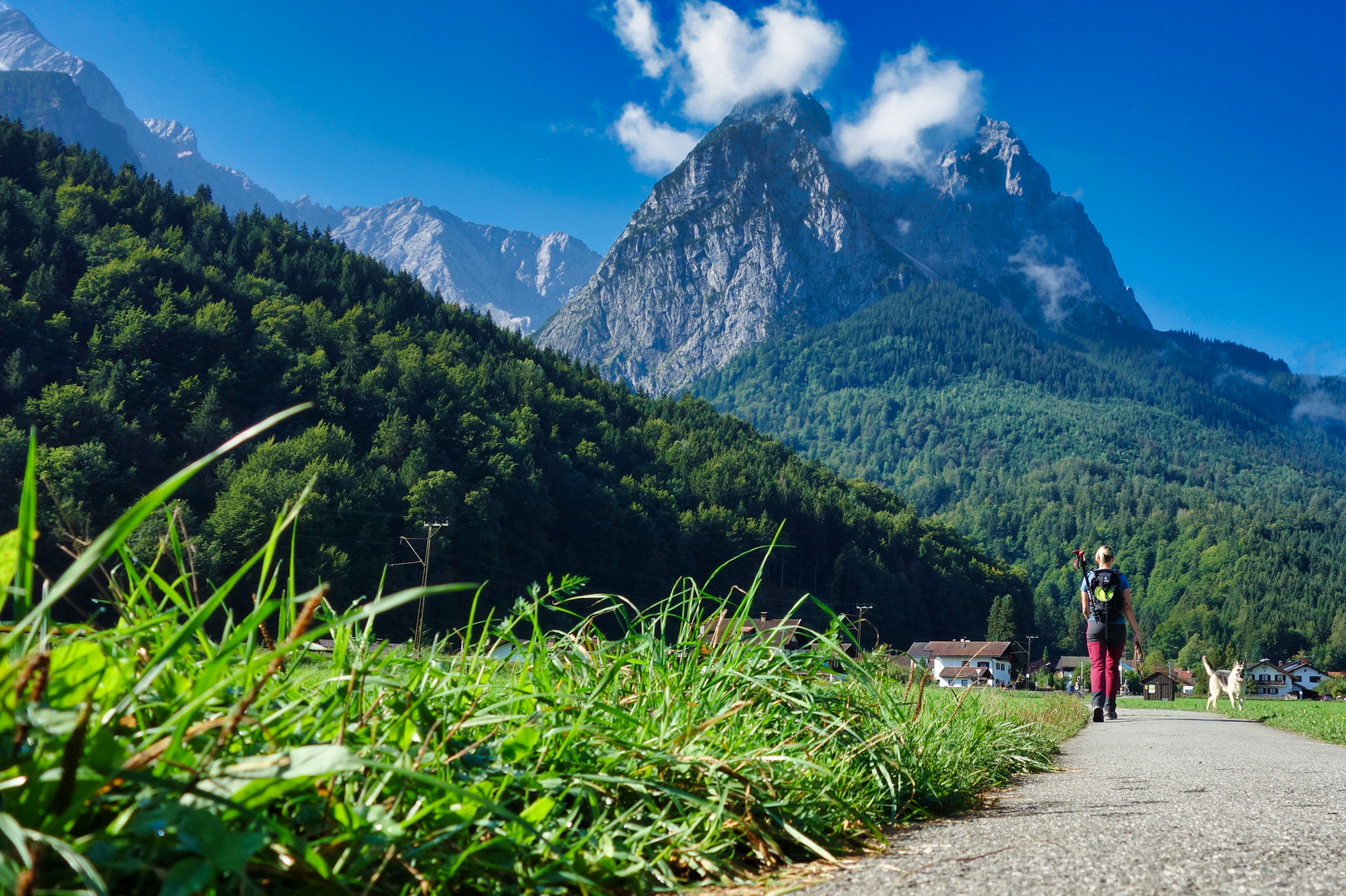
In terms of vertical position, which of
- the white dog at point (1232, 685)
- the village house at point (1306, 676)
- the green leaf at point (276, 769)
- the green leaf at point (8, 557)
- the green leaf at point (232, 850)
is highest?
the green leaf at point (8, 557)

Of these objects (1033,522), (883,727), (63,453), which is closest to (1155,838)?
(883,727)

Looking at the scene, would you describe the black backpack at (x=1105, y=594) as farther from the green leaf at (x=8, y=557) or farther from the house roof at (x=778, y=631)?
the green leaf at (x=8, y=557)

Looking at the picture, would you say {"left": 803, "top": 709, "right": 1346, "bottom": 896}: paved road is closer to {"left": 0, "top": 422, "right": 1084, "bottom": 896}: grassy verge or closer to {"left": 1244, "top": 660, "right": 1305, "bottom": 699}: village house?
{"left": 0, "top": 422, "right": 1084, "bottom": 896}: grassy verge

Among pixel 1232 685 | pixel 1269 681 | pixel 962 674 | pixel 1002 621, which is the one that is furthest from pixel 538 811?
pixel 1269 681

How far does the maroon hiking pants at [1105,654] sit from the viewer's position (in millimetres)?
7090

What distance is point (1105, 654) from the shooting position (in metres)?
7.32

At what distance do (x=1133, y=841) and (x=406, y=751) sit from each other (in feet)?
5.86

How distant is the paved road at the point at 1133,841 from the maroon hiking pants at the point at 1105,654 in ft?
9.89

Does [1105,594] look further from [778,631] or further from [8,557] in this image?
[8,557]

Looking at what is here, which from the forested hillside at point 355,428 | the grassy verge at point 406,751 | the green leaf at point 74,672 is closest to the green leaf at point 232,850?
A: the grassy verge at point 406,751

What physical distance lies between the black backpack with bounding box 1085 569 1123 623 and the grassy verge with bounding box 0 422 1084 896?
173 inches

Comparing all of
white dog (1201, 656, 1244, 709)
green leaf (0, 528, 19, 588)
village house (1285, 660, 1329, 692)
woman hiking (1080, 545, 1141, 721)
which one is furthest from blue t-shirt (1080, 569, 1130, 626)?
village house (1285, 660, 1329, 692)

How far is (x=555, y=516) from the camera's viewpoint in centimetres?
6662

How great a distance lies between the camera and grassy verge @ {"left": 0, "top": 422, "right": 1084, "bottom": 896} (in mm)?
1071
